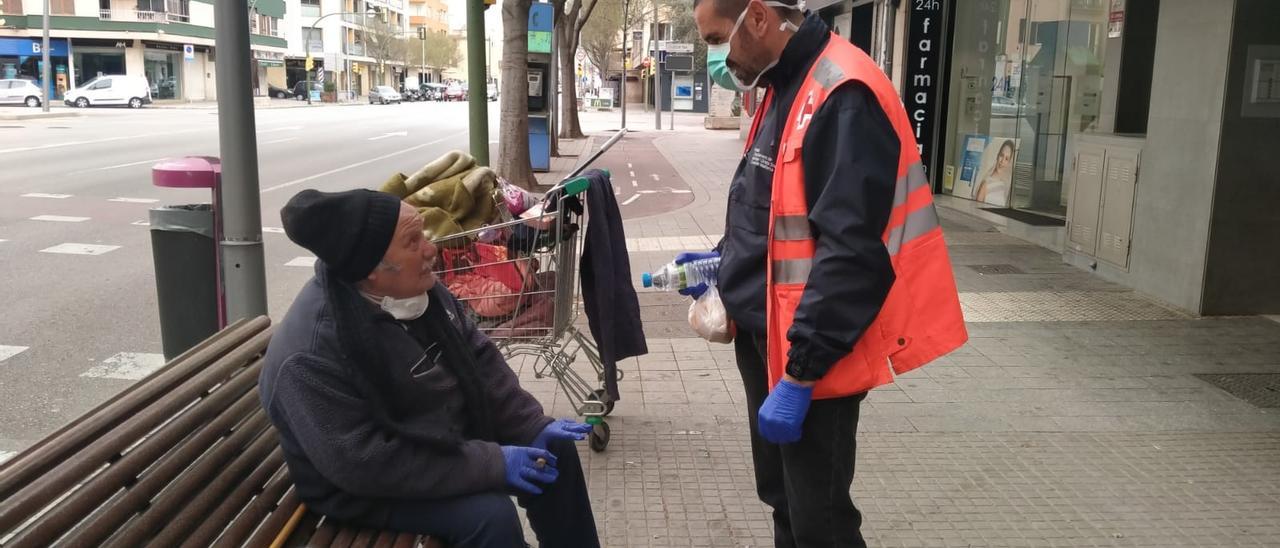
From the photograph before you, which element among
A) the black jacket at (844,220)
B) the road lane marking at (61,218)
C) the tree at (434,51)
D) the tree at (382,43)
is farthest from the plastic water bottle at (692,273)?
the tree at (434,51)

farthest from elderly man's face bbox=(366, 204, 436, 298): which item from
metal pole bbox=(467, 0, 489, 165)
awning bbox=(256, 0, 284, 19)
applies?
awning bbox=(256, 0, 284, 19)

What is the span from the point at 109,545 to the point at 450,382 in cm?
89

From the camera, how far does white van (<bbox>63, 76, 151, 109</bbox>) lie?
4525 centimetres

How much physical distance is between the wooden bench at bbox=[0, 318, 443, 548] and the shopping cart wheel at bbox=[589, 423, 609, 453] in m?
1.88

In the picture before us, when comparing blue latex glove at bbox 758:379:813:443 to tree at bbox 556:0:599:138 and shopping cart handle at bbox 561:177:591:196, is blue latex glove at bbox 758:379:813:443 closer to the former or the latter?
shopping cart handle at bbox 561:177:591:196

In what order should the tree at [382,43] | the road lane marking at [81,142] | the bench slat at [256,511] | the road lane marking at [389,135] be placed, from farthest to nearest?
the tree at [382,43]
the road lane marking at [389,135]
the road lane marking at [81,142]
the bench slat at [256,511]

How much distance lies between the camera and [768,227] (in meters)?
2.70

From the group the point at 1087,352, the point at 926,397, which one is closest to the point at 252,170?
the point at 926,397

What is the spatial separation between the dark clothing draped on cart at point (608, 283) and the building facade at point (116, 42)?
54499 millimetres

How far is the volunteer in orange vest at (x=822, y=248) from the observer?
95.3 inches

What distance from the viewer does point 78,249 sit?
10.3 m

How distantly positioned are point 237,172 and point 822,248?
9.92 ft

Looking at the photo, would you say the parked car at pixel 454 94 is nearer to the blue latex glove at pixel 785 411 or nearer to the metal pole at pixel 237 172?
the metal pole at pixel 237 172

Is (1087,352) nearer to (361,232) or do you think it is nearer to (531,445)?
(531,445)
